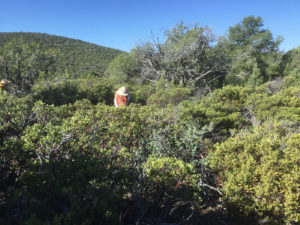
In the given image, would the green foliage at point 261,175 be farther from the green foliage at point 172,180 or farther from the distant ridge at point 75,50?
the distant ridge at point 75,50

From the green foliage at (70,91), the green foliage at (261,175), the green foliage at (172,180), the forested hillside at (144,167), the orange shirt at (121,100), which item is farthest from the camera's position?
the green foliage at (70,91)

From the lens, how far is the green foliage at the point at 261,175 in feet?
10.9

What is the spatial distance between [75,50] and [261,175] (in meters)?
63.8

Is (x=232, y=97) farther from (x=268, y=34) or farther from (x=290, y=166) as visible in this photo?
(x=268, y=34)

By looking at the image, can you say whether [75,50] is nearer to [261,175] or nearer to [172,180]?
[172,180]

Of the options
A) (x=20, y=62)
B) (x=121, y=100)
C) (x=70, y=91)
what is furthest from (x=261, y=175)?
(x=20, y=62)

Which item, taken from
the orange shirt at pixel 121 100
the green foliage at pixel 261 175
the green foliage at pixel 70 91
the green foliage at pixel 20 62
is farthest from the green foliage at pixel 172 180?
the green foliage at pixel 20 62

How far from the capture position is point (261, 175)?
141 inches

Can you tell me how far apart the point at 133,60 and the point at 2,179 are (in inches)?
748

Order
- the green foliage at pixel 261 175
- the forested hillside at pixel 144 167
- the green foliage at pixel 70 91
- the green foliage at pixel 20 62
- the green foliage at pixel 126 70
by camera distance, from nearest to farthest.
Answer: the forested hillside at pixel 144 167 < the green foliage at pixel 261 175 < the green foliage at pixel 70 91 < the green foliage at pixel 20 62 < the green foliage at pixel 126 70

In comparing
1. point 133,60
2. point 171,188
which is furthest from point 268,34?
point 171,188

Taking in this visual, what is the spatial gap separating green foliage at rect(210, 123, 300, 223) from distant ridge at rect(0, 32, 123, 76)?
44.6 meters

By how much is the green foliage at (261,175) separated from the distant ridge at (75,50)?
44.6 meters

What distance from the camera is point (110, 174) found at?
2.86 m
